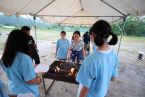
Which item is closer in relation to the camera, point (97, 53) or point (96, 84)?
point (97, 53)

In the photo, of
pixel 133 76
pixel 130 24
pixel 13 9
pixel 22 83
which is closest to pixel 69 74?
pixel 22 83

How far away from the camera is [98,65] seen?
1.45 meters

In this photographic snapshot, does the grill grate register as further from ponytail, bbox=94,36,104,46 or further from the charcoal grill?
ponytail, bbox=94,36,104,46

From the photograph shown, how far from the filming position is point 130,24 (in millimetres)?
38344

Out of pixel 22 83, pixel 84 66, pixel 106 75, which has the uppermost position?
pixel 84 66

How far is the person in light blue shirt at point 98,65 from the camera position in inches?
55.2

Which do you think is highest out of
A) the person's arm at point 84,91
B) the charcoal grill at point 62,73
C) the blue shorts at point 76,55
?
the person's arm at point 84,91

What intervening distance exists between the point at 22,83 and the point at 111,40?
1.16 metres

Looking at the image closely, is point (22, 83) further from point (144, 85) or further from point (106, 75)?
point (144, 85)

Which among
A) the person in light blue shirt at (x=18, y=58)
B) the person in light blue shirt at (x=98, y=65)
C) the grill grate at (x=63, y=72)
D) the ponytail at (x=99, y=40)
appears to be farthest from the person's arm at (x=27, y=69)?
the grill grate at (x=63, y=72)

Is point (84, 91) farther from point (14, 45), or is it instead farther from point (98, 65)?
point (14, 45)

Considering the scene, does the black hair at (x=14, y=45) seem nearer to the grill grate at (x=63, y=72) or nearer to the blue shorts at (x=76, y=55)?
the grill grate at (x=63, y=72)

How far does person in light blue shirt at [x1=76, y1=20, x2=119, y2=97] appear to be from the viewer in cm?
140

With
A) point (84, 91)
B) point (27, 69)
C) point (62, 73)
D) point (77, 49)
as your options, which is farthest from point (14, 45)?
point (77, 49)
